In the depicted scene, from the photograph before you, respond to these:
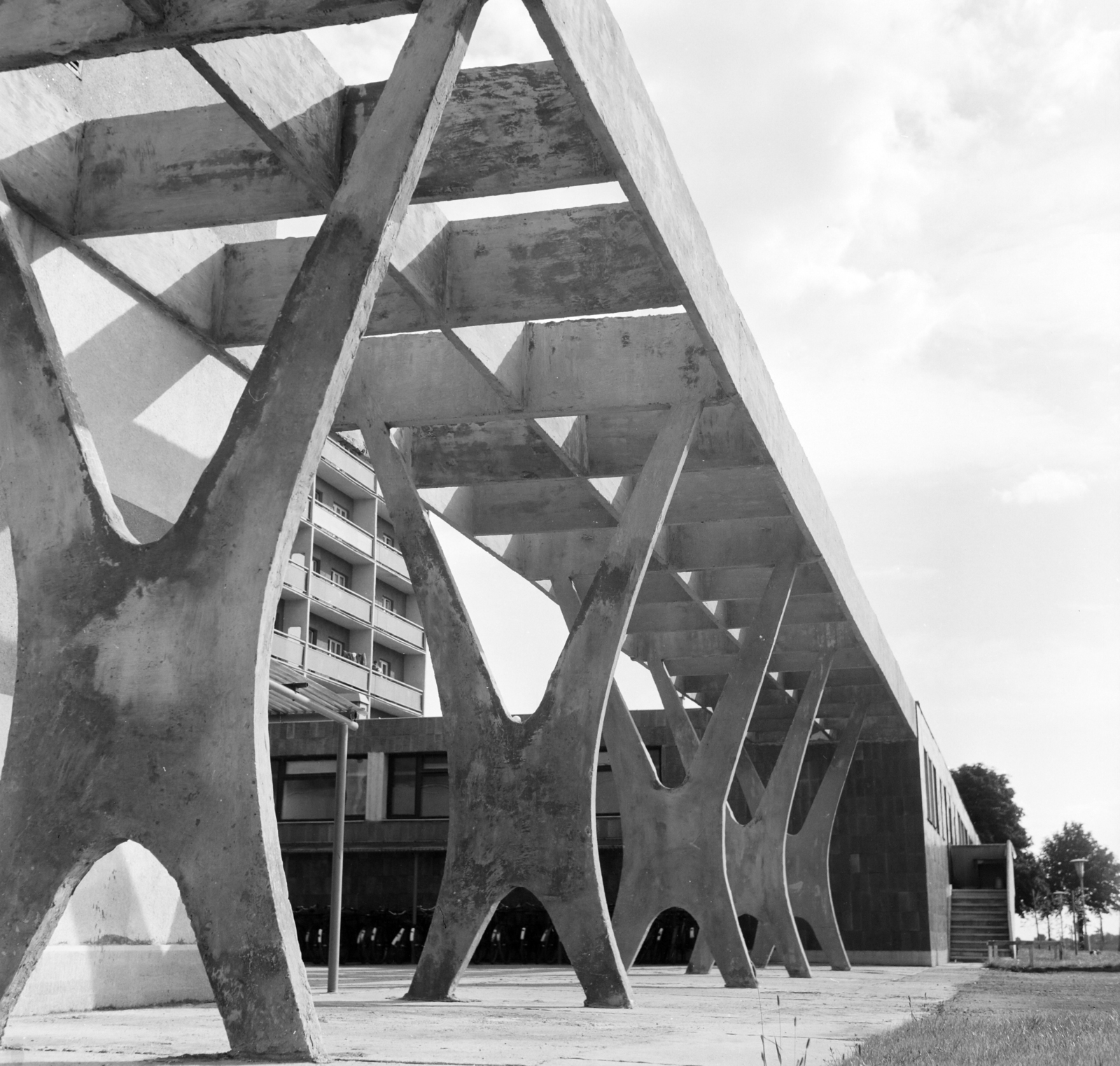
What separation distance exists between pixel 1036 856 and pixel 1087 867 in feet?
11.0

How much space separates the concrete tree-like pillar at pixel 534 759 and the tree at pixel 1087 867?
74915 millimetres

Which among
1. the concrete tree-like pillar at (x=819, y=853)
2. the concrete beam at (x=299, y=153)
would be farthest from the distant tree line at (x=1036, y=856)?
the concrete beam at (x=299, y=153)

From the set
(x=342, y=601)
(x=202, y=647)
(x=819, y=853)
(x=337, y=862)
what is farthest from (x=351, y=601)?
(x=202, y=647)

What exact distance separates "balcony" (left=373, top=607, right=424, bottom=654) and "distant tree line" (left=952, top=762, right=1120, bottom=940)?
3399 cm

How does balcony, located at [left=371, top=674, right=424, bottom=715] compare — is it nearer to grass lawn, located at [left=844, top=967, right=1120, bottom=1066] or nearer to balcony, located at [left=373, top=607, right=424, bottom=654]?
balcony, located at [left=373, top=607, right=424, bottom=654]

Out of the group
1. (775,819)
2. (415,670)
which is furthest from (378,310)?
(415,670)

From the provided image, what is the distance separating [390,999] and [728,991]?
471 cm

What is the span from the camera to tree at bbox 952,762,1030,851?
78250 mm

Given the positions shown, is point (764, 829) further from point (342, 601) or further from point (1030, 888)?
point (1030, 888)

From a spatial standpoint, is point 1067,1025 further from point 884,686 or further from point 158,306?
point 884,686

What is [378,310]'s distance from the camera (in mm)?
12320

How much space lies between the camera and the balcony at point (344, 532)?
172ft

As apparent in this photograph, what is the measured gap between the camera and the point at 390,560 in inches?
2290

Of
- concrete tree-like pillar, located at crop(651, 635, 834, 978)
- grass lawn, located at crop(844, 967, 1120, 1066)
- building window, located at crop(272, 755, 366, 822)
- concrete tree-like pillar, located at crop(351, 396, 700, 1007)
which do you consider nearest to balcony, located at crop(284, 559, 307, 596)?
building window, located at crop(272, 755, 366, 822)
